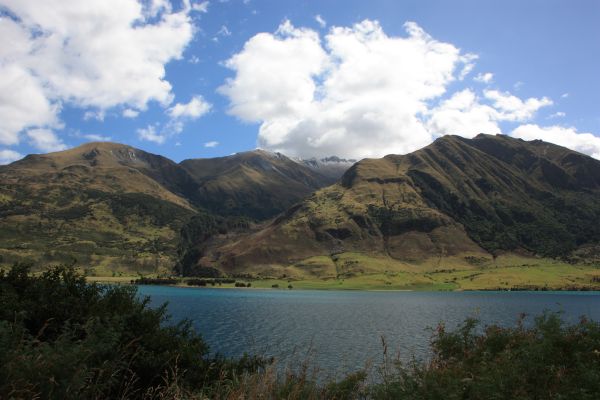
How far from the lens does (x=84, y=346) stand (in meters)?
12.2

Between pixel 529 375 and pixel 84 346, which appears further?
pixel 529 375

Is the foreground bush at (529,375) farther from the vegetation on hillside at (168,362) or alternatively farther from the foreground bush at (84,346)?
the foreground bush at (84,346)

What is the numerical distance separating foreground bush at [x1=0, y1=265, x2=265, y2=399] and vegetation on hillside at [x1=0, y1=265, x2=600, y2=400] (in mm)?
38

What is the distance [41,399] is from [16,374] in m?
0.71

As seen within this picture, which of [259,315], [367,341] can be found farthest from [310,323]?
[367,341]

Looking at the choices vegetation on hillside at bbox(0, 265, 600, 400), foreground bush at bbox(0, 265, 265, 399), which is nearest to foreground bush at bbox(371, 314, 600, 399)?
vegetation on hillside at bbox(0, 265, 600, 400)

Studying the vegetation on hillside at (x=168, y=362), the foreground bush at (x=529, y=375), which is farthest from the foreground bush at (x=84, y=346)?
the foreground bush at (x=529, y=375)

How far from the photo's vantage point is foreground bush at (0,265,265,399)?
9.48 metres

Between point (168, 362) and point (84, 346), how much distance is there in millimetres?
5620

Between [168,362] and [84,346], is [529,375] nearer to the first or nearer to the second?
[168,362]

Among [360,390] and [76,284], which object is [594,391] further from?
[76,284]

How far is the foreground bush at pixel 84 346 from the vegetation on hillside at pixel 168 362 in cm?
4

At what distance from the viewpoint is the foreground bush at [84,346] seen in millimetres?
9477

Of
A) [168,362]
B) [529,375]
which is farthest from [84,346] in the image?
[529,375]
